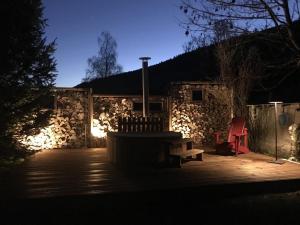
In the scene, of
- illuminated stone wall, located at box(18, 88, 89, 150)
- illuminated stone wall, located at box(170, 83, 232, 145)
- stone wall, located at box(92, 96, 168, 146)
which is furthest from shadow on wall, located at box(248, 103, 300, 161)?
illuminated stone wall, located at box(18, 88, 89, 150)

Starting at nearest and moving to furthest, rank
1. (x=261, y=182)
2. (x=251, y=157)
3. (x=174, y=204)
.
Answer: (x=174, y=204) → (x=261, y=182) → (x=251, y=157)

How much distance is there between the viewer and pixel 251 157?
1050 cm

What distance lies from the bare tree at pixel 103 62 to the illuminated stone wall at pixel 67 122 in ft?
53.9

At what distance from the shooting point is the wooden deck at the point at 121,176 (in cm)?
672

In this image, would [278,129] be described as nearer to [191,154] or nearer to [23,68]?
[191,154]

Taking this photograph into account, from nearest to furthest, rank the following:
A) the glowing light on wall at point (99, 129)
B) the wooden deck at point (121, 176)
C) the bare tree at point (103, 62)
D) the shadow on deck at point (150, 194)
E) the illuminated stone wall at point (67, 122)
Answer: the shadow on deck at point (150, 194) < the wooden deck at point (121, 176) < the illuminated stone wall at point (67, 122) < the glowing light on wall at point (99, 129) < the bare tree at point (103, 62)

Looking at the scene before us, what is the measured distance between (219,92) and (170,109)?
170 centimetres

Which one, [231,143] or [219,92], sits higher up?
[219,92]

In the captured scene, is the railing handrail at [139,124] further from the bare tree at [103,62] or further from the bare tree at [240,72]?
the bare tree at [103,62]

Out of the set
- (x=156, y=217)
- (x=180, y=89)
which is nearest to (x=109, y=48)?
(x=180, y=89)

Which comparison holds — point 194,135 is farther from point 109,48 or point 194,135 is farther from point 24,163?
point 109,48

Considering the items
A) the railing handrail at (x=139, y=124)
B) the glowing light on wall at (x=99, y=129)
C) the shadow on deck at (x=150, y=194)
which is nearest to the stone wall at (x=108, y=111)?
the glowing light on wall at (x=99, y=129)

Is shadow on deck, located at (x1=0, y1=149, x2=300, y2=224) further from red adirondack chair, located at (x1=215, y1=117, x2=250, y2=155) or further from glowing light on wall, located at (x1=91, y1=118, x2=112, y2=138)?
glowing light on wall, located at (x1=91, y1=118, x2=112, y2=138)

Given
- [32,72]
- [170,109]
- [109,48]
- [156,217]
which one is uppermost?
[109,48]
